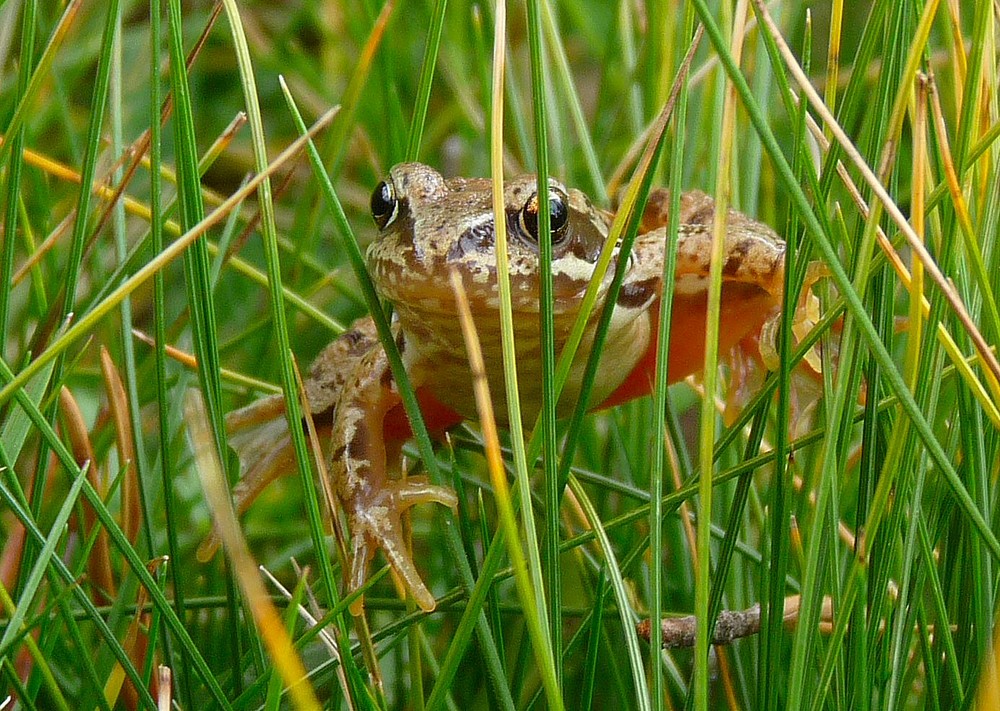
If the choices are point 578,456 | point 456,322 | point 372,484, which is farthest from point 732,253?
point 578,456

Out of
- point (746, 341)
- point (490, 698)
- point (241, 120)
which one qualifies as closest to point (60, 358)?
point (241, 120)

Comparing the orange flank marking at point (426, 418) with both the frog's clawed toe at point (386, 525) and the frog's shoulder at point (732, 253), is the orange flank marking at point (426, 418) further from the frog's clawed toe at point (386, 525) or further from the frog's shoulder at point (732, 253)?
the frog's shoulder at point (732, 253)

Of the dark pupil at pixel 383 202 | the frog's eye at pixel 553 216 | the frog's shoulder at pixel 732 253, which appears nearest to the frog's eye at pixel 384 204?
the dark pupil at pixel 383 202

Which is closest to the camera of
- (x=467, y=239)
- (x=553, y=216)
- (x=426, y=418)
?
(x=467, y=239)

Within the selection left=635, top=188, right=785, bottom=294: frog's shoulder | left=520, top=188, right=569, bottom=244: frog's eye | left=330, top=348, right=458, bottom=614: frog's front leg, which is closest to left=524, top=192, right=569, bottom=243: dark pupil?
left=520, top=188, right=569, bottom=244: frog's eye

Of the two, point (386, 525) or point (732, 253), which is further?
point (732, 253)

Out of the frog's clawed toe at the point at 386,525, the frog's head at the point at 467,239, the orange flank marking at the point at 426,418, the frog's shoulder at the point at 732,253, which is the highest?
the frog's head at the point at 467,239

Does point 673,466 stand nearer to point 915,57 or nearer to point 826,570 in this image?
point 826,570

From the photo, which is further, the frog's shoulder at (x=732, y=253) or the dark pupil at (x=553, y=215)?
the frog's shoulder at (x=732, y=253)

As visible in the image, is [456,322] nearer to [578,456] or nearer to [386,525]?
[386,525]
